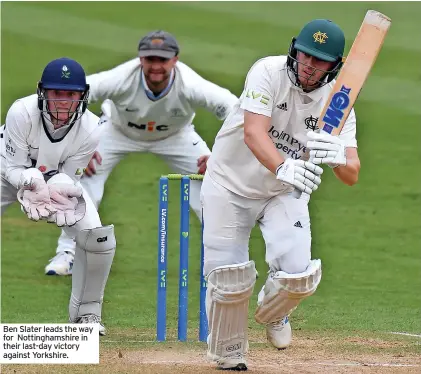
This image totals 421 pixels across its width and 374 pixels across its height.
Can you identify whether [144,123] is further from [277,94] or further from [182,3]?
[182,3]

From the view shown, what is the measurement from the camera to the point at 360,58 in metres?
6.09

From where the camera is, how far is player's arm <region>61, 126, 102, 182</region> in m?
7.61

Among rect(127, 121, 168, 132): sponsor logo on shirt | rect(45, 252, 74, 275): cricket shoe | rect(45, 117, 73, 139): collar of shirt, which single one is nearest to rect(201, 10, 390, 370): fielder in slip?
rect(45, 117, 73, 139): collar of shirt

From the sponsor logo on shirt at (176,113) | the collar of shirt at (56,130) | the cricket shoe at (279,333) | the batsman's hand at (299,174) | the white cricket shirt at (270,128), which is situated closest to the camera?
the batsman's hand at (299,174)

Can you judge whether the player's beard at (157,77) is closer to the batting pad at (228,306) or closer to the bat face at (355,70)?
the batting pad at (228,306)

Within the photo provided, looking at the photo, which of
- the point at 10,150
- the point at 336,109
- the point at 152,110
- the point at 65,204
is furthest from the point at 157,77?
the point at 336,109

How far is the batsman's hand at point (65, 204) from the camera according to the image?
711cm

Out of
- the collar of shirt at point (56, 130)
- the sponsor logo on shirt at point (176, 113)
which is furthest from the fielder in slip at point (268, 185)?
the sponsor logo on shirt at point (176, 113)

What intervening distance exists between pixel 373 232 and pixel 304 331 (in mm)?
4276

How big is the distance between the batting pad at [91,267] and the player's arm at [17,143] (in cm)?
57

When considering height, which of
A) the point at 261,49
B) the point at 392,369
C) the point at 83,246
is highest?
the point at 261,49

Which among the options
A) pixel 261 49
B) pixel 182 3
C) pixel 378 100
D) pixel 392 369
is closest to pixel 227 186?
pixel 392 369

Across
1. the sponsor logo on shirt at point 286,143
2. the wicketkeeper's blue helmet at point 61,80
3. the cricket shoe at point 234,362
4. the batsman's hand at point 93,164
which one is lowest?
the cricket shoe at point 234,362

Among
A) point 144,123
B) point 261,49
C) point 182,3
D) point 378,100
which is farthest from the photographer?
point 182,3
